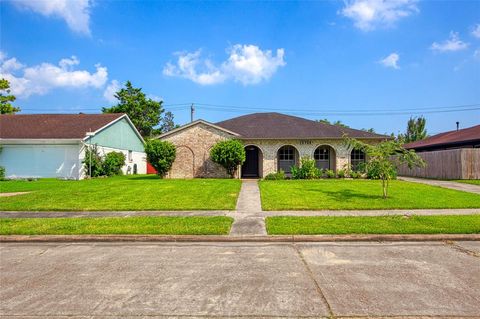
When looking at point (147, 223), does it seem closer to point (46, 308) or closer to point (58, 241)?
point (58, 241)

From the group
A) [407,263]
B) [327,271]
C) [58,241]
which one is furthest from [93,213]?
[407,263]

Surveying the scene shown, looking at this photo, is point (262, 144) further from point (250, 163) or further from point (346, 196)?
point (346, 196)

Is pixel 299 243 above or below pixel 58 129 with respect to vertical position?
below

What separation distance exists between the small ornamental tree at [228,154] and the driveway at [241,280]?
13055 mm

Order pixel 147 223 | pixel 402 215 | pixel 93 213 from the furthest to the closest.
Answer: pixel 93 213 → pixel 402 215 → pixel 147 223

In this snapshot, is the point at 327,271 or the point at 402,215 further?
the point at 402,215

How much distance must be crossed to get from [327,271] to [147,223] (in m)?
4.80

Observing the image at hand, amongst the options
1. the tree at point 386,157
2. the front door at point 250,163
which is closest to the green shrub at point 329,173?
the front door at point 250,163

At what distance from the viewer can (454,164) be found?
2041 centimetres

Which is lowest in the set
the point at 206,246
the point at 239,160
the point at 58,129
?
the point at 206,246

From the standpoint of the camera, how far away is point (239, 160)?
63.7ft

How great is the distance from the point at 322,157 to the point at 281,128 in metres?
3.67

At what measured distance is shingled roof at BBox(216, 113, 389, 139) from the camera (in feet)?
67.4

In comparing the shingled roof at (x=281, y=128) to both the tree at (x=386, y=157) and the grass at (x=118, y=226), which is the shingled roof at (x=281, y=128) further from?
the grass at (x=118, y=226)
